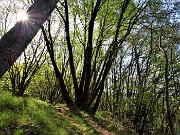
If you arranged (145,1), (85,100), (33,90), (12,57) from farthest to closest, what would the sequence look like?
1. (33,90)
2. (145,1)
3. (85,100)
4. (12,57)

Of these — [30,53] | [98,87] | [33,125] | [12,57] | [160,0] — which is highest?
[160,0]

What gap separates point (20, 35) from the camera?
345cm

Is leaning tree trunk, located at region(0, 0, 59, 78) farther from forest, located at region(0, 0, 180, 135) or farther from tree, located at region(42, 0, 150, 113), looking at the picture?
tree, located at region(42, 0, 150, 113)

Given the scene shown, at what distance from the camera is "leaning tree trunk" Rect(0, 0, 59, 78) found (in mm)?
3335

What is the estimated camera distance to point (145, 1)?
1858cm

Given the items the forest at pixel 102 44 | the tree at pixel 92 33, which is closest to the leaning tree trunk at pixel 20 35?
the forest at pixel 102 44

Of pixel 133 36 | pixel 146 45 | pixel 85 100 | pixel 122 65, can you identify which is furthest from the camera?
pixel 122 65

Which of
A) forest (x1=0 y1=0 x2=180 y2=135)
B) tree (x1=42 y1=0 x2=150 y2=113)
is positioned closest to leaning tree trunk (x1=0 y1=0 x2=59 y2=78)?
forest (x1=0 y1=0 x2=180 y2=135)

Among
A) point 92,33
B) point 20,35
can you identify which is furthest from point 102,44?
point 20,35

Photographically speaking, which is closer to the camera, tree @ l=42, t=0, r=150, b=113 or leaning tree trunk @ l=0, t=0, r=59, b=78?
leaning tree trunk @ l=0, t=0, r=59, b=78

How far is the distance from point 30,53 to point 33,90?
49.2 feet

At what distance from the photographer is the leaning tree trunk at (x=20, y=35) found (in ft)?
10.9

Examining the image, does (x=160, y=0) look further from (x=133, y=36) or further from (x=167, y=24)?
(x=133, y=36)

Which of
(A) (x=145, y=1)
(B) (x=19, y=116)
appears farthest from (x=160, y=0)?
(B) (x=19, y=116)
